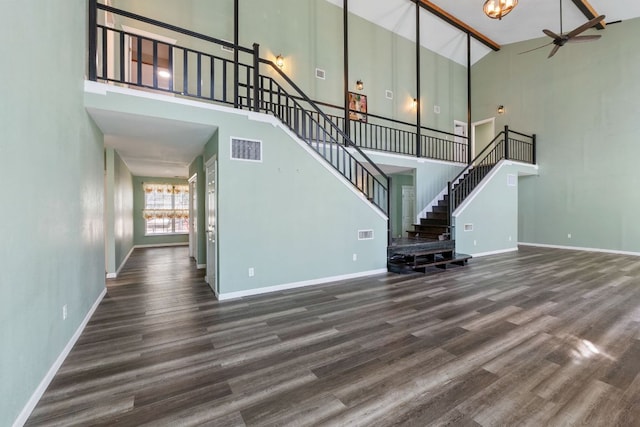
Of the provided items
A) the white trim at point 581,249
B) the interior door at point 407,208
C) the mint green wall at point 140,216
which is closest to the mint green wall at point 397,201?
the interior door at point 407,208

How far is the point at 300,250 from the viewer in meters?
4.84

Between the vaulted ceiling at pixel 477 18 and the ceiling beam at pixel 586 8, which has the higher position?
the vaulted ceiling at pixel 477 18

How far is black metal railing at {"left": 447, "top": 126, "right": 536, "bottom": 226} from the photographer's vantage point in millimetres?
7444

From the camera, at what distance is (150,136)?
4.62 metres

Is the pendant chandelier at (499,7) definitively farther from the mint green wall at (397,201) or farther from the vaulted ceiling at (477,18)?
the mint green wall at (397,201)

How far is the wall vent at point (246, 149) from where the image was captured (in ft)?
14.0

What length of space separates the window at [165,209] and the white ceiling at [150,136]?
12.9 ft

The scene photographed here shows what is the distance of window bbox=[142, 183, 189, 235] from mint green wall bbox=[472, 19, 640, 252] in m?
12.3

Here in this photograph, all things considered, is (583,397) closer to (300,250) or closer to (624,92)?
(300,250)

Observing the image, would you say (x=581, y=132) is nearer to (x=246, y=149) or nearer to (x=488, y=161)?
(x=488, y=161)

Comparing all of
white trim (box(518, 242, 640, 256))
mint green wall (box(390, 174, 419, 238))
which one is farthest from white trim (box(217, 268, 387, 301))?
white trim (box(518, 242, 640, 256))

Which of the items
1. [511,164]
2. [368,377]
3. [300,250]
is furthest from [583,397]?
[511,164]

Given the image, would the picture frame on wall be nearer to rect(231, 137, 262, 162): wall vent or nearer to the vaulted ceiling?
the vaulted ceiling

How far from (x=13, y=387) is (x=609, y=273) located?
867cm
